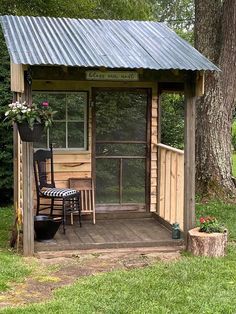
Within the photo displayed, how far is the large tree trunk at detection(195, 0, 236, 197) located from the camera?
1047 centimetres

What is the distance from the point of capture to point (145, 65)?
6.72 meters

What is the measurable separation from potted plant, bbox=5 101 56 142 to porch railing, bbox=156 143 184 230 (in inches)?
75.1

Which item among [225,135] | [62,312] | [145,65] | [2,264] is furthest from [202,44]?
[62,312]

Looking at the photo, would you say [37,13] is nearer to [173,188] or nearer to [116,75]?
[116,75]

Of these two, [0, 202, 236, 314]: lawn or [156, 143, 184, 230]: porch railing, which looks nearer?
[0, 202, 236, 314]: lawn

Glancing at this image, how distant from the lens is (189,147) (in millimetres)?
7078

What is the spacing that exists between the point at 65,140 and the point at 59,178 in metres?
0.56

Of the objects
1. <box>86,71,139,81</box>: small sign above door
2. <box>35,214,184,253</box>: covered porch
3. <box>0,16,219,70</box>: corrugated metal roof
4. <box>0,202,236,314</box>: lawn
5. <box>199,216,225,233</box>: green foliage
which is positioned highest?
<box>0,16,219,70</box>: corrugated metal roof

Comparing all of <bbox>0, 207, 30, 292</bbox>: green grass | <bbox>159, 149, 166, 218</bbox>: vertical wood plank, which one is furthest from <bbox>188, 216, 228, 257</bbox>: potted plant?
<bbox>0, 207, 30, 292</bbox>: green grass

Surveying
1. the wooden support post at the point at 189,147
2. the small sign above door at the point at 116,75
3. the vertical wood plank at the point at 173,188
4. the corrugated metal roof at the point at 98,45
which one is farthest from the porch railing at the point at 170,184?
the corrugated metal roof at the point at 98,45

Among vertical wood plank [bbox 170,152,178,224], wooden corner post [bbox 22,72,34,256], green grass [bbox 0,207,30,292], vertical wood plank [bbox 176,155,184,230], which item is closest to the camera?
green grass [bbox 0,207,30,292]

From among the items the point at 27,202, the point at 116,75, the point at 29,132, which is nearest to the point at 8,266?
the point at 27,202

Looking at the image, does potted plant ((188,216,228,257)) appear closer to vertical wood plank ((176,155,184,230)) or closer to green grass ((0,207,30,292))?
vertical wood plank ((176,155,184,230))

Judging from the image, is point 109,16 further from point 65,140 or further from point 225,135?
point 65,140
